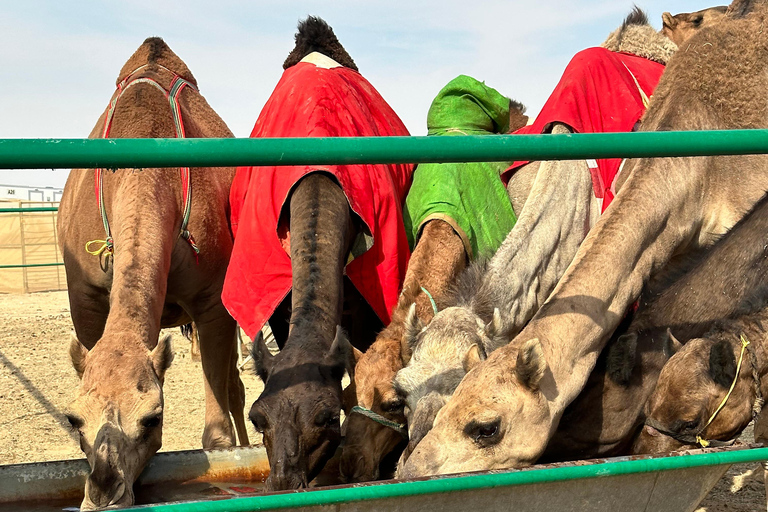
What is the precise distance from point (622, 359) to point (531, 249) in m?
1.10

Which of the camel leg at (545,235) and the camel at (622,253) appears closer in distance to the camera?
the camel at (622,253)

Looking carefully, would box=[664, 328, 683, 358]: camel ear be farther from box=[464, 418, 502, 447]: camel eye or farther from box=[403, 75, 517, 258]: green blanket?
box=[403, 75, 517, 258]: green blanket

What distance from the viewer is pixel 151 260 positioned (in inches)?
162

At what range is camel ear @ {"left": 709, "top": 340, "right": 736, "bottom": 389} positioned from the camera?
298 centimetres

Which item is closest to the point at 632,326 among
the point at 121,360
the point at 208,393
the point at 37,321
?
the point at 121,360

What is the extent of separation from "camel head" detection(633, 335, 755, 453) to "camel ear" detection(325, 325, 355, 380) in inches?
44.4

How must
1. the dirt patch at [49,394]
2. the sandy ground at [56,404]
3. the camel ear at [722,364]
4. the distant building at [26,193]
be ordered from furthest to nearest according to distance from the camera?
the distant building at [26,193]
the dirt patch at [49,394]
the sandy ground at [56,404]
the camel ear at [722,364]

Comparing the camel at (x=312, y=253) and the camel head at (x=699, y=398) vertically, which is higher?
the camel at (x=312, y=253)

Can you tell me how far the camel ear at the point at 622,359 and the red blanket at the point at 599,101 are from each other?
1.60 metres

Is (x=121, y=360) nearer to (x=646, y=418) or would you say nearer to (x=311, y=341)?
(x=311, y=341)

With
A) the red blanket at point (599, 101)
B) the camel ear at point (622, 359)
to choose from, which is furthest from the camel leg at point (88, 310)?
the camel ear at point (622, 359)

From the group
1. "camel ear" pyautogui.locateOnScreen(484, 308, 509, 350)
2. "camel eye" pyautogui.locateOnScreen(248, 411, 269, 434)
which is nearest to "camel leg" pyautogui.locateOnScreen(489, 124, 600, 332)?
"camel ear" pyautogui.locateOnScreen(484, 308, 509, 350)

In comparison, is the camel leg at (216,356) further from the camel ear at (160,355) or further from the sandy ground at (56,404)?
the camel ear at (160,355)

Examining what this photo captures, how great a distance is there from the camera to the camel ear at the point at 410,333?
3.49 meters
